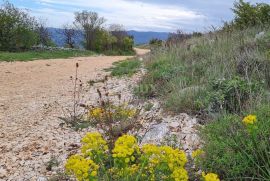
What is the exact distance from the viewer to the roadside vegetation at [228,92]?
144 inches

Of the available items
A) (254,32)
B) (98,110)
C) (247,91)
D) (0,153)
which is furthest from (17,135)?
(254,32)

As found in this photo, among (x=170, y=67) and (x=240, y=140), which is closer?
(x=240, y=140)

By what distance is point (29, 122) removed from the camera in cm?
677

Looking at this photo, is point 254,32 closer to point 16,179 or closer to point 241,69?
point 241,69

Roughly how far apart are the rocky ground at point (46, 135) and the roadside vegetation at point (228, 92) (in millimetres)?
291

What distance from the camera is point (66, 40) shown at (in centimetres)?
3709

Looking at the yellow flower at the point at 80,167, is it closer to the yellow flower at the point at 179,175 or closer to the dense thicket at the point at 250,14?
the yellow flower at the point at 179,175

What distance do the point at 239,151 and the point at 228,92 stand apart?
1.92 metres

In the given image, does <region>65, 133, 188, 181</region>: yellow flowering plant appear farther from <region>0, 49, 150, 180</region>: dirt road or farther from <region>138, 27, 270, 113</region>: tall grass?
<region>138, 27, 270, 113</region>: tall grass

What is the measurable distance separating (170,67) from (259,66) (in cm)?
253

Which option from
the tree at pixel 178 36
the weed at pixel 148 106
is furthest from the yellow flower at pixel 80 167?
the tree at pixel 178 36

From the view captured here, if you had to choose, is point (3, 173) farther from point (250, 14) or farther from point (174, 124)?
point (250, 14)

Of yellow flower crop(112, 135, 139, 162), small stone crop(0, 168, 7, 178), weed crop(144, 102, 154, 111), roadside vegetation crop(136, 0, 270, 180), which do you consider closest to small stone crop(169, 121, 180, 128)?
roadside vegetation crop(136, 0, 270, 180)

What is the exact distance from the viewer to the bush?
3.54 m
